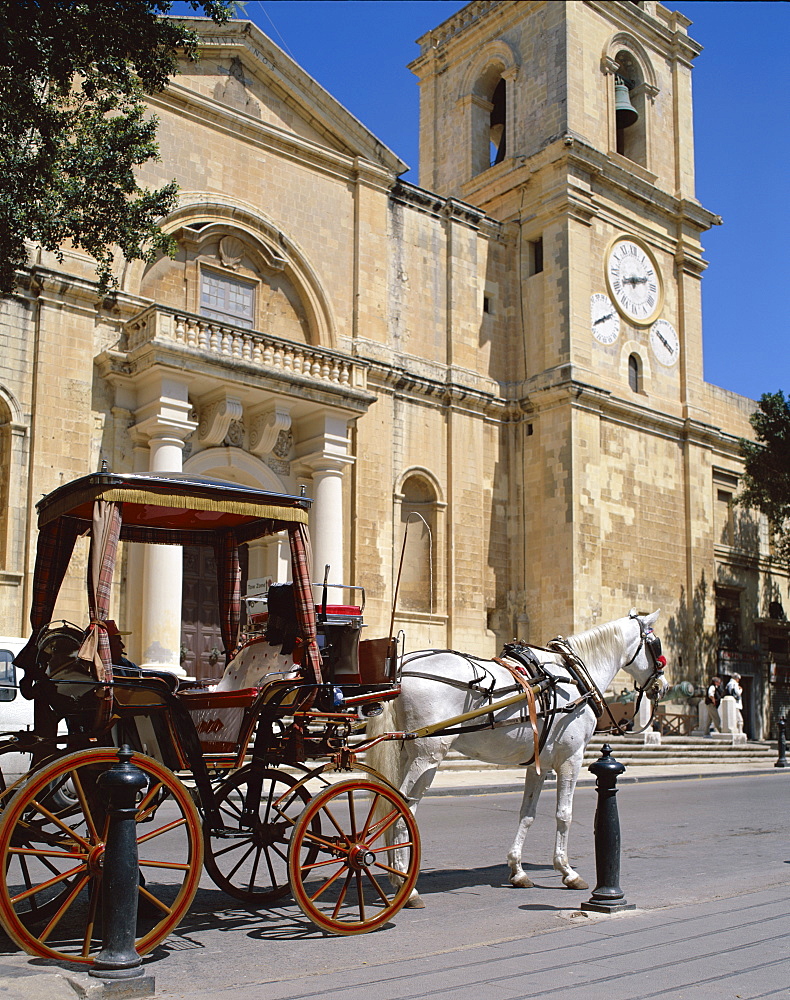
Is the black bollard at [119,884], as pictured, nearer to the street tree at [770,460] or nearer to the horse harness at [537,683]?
the horse harness at [537,683]

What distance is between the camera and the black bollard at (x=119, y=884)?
5.04m

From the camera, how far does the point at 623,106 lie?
30.5 m

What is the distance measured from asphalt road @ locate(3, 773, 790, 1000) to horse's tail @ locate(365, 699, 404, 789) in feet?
3.08

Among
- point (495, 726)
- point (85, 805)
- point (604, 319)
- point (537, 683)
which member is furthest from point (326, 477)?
point (85, 805)

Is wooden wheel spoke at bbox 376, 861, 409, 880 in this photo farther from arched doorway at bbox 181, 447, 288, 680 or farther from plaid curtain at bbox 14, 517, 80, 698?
arched doorway at bbox 181, 447, 288, 680

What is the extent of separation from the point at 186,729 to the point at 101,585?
106cm

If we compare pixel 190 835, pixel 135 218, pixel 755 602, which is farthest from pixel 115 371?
pixel 755 602

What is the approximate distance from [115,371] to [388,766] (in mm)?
14030

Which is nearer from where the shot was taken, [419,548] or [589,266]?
[419,548]

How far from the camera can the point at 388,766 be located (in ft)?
24.8

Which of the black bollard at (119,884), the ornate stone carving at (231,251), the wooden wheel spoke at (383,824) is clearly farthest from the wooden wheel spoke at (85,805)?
the ornate stone carving at (231,251)

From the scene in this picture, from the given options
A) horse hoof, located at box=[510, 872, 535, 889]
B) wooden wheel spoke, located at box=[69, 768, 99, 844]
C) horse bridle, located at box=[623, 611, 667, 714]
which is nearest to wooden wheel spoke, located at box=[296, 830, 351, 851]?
wooden wheel spoke, located at box=[69, 768, 99, 844]

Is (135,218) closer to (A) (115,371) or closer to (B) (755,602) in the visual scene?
(A) (115,371)

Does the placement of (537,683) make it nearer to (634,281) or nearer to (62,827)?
(62,827)
